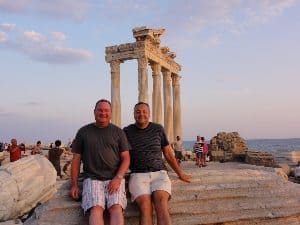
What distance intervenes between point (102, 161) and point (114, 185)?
18.1 inches

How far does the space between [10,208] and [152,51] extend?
83.0 feet

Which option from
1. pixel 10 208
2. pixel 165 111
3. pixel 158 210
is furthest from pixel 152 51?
pixel 158 210

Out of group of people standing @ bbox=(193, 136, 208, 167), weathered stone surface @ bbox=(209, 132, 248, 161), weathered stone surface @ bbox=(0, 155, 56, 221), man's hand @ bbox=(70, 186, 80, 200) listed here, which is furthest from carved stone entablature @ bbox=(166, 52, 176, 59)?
man's hand @ bbox=(70, 186, 80, 200)

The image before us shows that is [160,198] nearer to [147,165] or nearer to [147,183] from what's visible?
[147,183]

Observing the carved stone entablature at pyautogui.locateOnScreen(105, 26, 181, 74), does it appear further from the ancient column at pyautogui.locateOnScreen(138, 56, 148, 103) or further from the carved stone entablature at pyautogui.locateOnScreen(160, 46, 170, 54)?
the carved stone entablature at pyautogui.locateOnScreen(160, 46, 170, 54)

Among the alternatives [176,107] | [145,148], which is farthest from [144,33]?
[145,148]

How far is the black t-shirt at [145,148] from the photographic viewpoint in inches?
275

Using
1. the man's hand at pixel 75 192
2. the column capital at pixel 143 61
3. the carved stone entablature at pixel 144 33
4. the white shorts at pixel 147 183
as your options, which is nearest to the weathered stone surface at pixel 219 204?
the man's hand at pixel 75 192

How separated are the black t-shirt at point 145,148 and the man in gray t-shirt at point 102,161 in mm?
A: 348

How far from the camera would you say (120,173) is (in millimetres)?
6484

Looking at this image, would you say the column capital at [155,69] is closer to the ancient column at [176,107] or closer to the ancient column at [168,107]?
the ancient column at [168,107]

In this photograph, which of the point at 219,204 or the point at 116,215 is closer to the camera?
the point at 116,215

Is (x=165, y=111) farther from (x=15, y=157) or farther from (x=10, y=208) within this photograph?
(x=10, y=208)

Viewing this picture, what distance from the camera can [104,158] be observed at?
6578 mm
